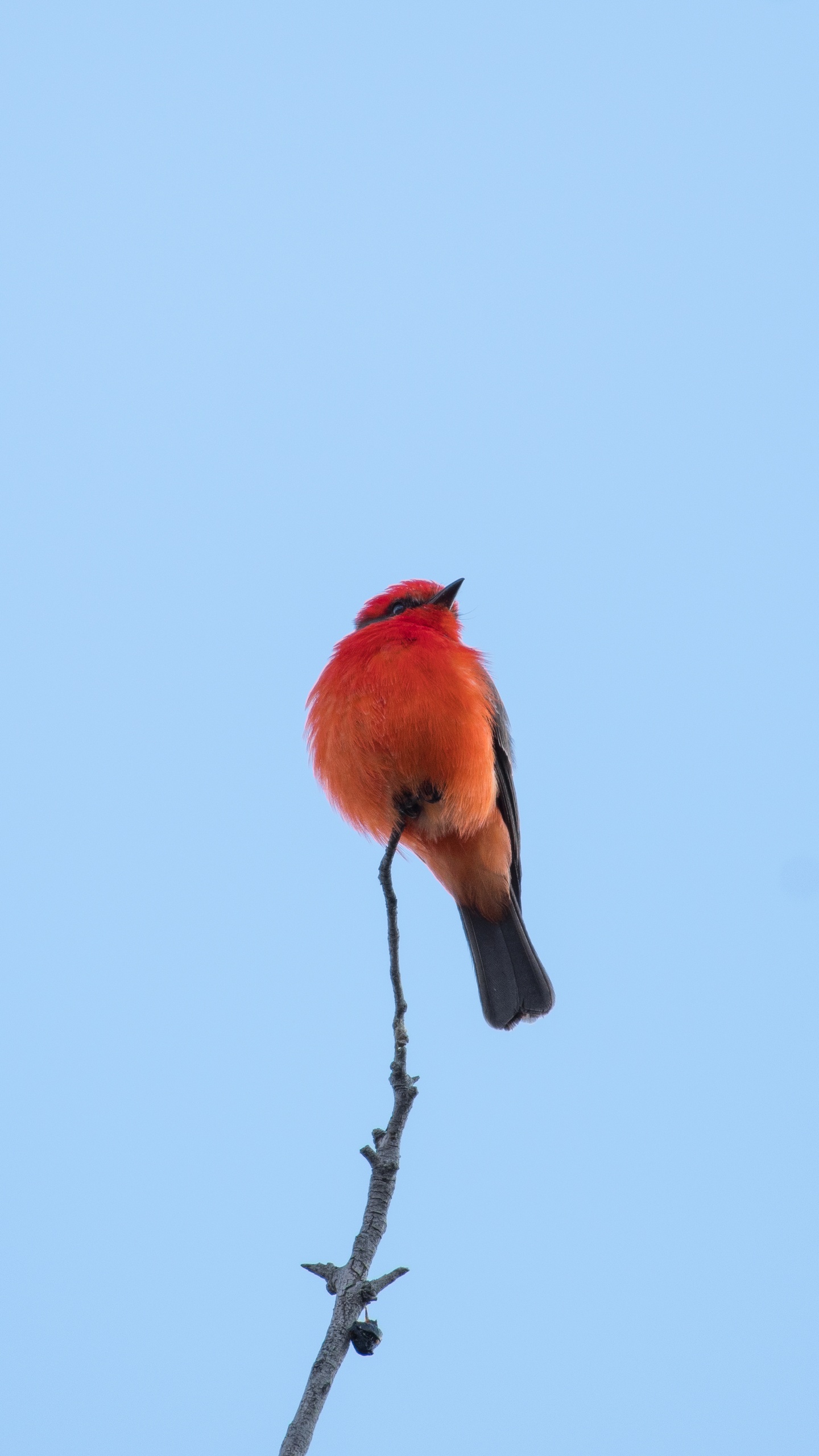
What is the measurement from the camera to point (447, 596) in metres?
7.21

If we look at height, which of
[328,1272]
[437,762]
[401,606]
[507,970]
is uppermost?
[401,606]

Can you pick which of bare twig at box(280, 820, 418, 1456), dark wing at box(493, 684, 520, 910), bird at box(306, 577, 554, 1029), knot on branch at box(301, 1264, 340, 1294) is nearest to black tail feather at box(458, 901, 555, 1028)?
bird at box(306, 577, 554, 1029)

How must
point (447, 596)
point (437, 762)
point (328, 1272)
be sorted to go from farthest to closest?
point (447, 596) → point (437, 762) → point (328, 1272)

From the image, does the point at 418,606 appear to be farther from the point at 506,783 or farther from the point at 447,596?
the point at 506,783

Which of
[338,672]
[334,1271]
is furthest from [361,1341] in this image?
[338,672]

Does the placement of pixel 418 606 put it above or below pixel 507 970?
Answer: above

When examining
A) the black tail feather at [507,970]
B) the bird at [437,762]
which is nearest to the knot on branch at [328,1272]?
the bird at [437,762]

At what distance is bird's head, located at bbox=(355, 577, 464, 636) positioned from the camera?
279 inches

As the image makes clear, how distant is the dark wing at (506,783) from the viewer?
7.20m

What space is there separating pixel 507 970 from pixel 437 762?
161cm

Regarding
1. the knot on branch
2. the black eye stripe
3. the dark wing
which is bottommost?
the knot on branch

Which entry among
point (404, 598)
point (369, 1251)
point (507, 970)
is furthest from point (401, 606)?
point (369, 1251)

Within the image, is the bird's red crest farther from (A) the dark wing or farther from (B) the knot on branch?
(B) the knot on branch

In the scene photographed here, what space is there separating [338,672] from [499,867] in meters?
1.54
